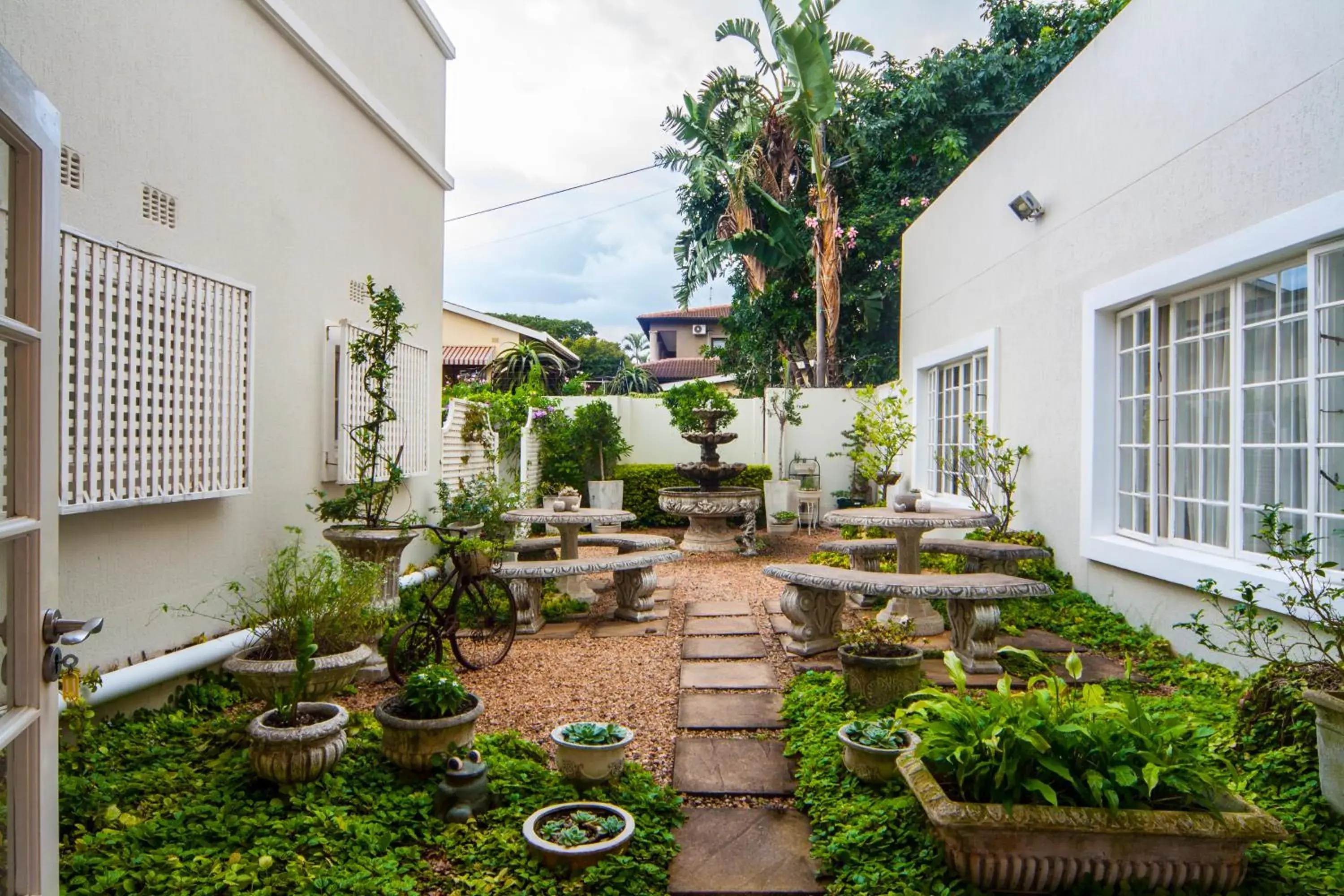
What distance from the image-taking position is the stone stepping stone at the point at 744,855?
2709 mm

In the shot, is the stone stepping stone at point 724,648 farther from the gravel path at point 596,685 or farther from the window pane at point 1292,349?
the window pane at point 1292,349

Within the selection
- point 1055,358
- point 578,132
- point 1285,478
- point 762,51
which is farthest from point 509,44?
point 1285,478

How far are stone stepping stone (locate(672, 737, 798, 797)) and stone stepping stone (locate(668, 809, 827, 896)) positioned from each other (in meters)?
0.16

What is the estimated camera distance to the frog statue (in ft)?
10.4

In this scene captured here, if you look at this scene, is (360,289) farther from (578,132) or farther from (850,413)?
(578,132)

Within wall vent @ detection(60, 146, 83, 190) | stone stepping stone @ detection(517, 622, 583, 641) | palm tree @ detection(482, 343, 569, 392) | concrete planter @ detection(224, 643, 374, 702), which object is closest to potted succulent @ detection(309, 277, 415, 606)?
stone stepping stone @ detection(517, 622, 583, 641)

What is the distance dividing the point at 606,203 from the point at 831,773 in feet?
64.7

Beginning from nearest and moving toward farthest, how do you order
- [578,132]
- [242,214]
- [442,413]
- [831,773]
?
[831,773]
[242,214]
[442,413]
[578,132]

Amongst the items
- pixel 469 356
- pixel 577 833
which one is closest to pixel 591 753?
pixel 577 833

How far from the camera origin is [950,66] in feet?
46.4

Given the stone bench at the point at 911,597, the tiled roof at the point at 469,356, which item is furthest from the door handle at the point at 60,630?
the tiled roof at the point at 469,356

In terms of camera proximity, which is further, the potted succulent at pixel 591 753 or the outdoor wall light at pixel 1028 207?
the outdoor wall light at pixel 1028 207

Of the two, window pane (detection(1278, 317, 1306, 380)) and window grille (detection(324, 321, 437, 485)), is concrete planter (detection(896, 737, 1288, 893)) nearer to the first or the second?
window pane (detection(1278, 317, 1306, 380))

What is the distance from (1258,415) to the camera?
4543 millimetres
